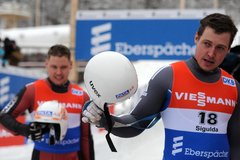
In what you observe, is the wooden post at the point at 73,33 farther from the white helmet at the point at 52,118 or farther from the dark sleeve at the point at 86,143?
the white helmet at the point at 52,118

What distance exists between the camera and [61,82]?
10.0ft

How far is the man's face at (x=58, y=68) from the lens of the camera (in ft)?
9.69

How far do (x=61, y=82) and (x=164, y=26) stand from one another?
416 cm

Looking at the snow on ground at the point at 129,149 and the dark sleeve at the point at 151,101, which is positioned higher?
the dark sleeve at the point at 151,101

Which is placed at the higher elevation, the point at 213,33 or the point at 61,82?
the point at 213,33

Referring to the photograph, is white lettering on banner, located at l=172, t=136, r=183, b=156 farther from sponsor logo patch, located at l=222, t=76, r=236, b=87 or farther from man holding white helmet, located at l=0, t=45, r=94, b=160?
man holding white helmet, located at l=0, t=45, r=94, b=160

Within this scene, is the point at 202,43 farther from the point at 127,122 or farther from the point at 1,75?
the point at 1,75

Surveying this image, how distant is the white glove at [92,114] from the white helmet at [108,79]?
1.2 inches

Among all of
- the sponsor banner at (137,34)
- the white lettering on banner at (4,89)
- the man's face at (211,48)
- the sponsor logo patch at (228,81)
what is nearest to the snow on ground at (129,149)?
the sponsor banner at (137,34)

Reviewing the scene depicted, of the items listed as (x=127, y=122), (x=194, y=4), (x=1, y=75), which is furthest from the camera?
(x=194, y=4)

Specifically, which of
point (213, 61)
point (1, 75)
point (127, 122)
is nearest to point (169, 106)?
point (127, 122)

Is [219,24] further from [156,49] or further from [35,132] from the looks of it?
[156,49]

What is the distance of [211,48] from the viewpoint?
1.76m

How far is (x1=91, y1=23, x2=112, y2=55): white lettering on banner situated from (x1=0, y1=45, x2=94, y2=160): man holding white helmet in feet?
12.1
